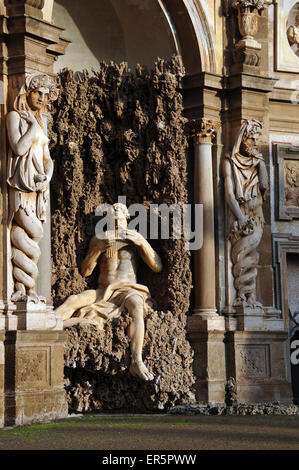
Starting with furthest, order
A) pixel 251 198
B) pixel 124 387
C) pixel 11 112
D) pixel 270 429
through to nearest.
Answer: pixel 251 198 < pixel 124 387 < pixel 11 112 < pixel 270 429

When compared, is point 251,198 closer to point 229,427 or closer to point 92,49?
point 92,49

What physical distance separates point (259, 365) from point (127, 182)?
115 inches

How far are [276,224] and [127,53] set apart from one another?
304cm

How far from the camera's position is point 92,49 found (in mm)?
14180

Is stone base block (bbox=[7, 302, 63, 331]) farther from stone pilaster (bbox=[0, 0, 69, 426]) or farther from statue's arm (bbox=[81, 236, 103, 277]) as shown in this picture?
statue's arm (bbox=[81, 236, 103, 277])

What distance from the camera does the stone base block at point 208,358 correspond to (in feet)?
44.3

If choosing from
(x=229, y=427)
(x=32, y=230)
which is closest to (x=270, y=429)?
(x=229, y=427)

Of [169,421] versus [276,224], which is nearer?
[169,421]

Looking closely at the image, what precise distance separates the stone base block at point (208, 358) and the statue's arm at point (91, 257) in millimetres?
1457

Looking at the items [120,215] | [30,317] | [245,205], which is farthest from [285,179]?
[30,317]

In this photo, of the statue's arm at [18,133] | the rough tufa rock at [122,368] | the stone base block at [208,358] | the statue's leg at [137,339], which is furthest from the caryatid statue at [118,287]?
the statue's arm at [18,133]

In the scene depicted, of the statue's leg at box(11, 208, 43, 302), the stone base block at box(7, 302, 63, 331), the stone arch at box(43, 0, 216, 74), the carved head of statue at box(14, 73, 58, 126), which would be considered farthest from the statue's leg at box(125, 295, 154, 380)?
the stone arch at box(43, 0, 216, 74)

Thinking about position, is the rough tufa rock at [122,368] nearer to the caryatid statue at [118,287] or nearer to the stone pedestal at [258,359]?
the caryatid statue at [118,287]

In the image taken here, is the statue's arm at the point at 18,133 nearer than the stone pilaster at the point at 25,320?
No
